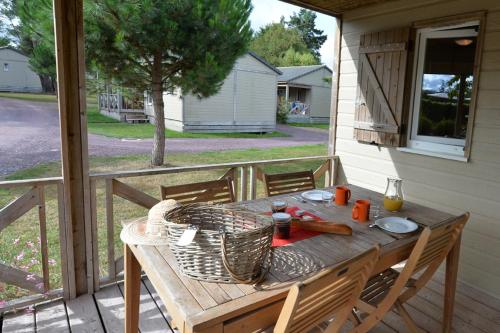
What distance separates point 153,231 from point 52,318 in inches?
47.8

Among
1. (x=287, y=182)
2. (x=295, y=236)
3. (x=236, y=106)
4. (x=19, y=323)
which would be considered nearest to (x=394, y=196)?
(x=295, y=236)

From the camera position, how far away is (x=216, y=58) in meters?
7.81

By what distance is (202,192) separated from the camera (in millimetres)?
2363

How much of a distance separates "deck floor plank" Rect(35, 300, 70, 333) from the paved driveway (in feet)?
18.0

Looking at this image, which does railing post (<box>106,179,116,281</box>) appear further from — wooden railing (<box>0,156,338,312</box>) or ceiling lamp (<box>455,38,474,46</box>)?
ceiling lamp (<box>455,38,474,46</box>)

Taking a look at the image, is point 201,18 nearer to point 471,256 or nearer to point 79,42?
point 79,42

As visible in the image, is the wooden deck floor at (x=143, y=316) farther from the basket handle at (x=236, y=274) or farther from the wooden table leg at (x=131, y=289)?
the basket handle at (x=236, y=274)

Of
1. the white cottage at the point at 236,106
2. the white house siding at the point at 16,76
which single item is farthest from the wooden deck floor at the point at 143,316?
the white house siding at the point at 16,76

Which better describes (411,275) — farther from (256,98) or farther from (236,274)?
(256,98)

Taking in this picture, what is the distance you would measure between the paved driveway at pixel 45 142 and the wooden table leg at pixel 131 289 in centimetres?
634

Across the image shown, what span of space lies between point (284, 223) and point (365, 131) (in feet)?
7.18

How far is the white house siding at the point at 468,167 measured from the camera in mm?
2561

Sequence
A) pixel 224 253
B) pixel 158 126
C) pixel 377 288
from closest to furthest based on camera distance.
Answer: pixel 224 253, pixel 377 288, pixel 158 126

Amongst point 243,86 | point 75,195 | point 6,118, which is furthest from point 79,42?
point 6,118
